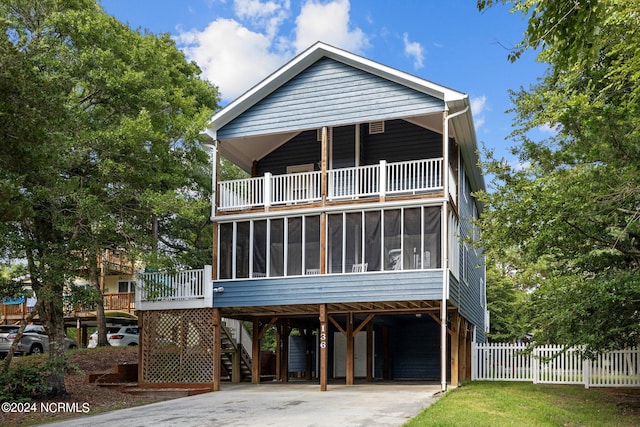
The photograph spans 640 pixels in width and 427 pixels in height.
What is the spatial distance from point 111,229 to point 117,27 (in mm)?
5879

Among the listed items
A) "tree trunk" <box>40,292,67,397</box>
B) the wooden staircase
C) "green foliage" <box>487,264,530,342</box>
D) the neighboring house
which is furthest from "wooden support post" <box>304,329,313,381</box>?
"green foliage" <box>487,264,530,342</box>

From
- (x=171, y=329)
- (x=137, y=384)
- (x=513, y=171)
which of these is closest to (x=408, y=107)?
(x=513, y=171)

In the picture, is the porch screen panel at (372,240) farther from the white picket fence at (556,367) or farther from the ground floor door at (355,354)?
the ground floor door at (355,354)

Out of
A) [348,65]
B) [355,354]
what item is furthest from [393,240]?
[355,354]

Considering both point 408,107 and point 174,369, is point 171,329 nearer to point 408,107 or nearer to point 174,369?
point 174,369

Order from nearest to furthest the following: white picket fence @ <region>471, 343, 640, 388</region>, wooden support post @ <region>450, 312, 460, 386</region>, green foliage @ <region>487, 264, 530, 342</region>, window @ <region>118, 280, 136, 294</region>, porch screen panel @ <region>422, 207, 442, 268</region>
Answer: porch screen panel @ <region>422, 207, 442, 268</region> < wooden support post @ <region>450, 312, 460, 386</region> < white picket fence @ <region>471, 343, 640, 388</region> < green foliage @ <region>487, 264, 530, 342</region> < window @ <region>118, 280, 136, 294</region>

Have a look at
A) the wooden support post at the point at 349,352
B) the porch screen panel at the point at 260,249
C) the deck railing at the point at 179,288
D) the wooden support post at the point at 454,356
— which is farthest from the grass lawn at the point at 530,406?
the deck railing at the point at 179,288

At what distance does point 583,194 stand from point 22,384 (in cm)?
1281

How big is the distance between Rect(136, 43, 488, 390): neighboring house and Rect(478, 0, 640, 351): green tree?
2534 millimetres

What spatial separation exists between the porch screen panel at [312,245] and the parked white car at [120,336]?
517 inches

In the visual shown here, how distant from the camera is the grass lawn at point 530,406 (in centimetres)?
1227

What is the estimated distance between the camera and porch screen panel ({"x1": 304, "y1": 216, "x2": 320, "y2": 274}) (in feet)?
61.9

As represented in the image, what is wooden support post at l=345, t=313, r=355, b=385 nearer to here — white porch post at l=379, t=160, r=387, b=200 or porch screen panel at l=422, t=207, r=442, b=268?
porch screen panel at l=422, t=207, r=442, b=268

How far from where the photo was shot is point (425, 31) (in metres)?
22.9
